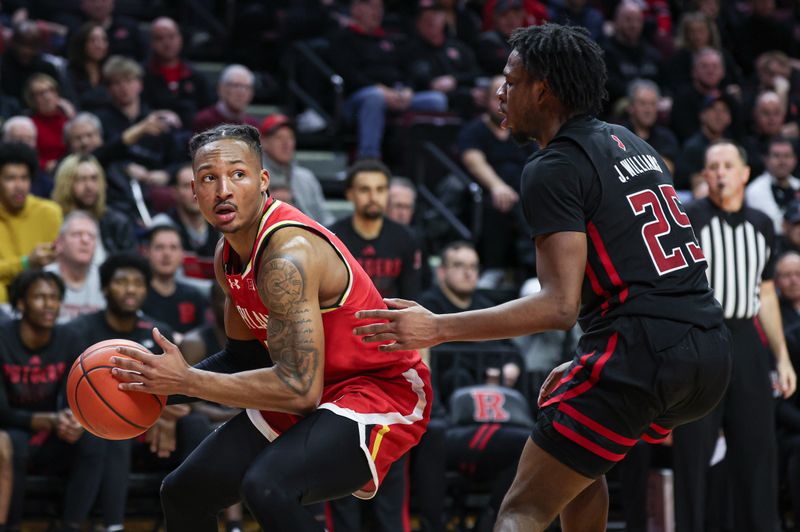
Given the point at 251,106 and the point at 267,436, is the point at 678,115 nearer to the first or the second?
the point at 251,106

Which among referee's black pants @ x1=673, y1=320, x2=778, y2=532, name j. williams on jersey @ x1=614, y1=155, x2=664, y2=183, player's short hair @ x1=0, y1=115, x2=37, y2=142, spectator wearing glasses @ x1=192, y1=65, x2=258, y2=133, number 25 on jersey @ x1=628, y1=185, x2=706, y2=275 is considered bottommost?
referee's black pants @ x1=673, y1=320, x2=778, y2=532

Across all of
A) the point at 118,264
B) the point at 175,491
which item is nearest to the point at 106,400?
the point at 175,491

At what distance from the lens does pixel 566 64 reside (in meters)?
3.77

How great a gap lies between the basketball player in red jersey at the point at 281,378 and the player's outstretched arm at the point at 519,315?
261mm

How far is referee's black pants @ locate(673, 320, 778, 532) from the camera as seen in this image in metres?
6.07

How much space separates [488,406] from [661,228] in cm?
343

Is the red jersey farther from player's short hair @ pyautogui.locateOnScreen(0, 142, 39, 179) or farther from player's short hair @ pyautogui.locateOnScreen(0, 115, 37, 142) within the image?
player's short hair @ pyautogui.locateOnScreen(0, 115, 37, 142)

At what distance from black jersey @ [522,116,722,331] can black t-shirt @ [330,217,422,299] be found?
10.5ft

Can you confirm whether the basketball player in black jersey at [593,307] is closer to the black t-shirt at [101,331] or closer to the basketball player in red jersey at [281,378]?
the basketball player in red jersey at [281,378]

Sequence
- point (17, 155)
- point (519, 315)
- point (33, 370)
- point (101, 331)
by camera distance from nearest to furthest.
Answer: point (519, 315) < point (33, 370) < point (101, 331) < point (17, 155)

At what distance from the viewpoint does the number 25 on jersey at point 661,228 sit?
12.1ft

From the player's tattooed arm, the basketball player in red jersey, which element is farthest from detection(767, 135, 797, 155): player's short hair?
the player's tattooed arm

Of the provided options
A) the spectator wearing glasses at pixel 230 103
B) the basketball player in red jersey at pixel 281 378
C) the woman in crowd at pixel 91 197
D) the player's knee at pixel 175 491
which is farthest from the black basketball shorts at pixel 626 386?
the spectator wearing glasses at pixel 230 103

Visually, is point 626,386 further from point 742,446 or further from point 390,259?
point 390,259
